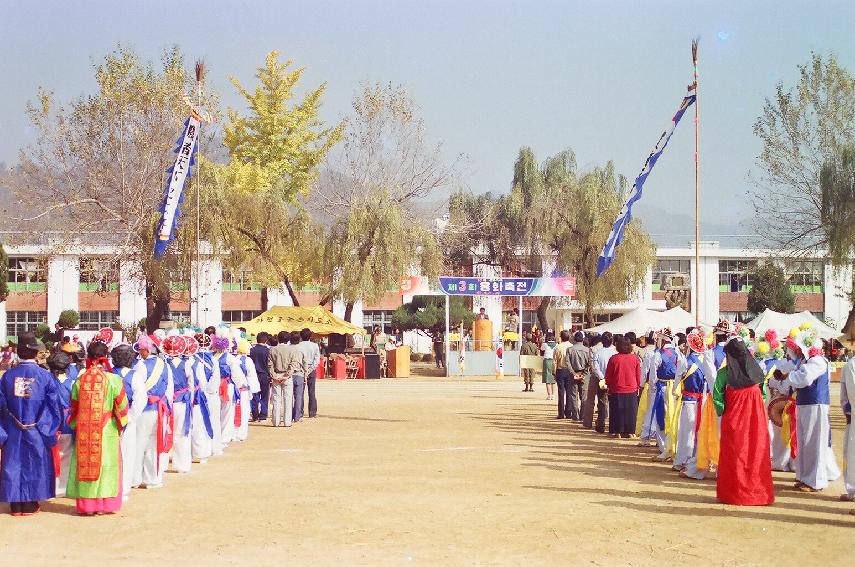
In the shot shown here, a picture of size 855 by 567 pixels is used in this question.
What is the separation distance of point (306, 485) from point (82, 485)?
9.35ft

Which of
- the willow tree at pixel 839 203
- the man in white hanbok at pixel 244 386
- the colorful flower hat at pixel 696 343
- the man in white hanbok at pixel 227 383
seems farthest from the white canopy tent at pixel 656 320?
the colorful flower hat at pixel 696 343

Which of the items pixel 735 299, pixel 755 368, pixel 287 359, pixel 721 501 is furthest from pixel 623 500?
pixel 735 299

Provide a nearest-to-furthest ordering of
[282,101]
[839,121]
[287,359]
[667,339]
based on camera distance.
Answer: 1. [667,339]
2. [287,359]
3. [839,121]
4. [282,101]

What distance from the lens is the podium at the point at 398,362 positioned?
41.2 metres

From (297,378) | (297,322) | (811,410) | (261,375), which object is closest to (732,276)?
(297,322)

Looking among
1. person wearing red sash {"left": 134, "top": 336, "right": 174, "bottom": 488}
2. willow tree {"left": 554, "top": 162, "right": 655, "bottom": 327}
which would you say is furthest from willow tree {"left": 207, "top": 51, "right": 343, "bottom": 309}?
person wearing red sash {"left": 134, "top": 336, "right": 174, "bottom": 488}

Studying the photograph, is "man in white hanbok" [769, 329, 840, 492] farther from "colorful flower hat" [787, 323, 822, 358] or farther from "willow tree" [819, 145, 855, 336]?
"willow tree" [819, 145, 855, 336]

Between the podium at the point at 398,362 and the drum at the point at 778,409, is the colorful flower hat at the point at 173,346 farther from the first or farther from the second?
the podium at the point at 398,362

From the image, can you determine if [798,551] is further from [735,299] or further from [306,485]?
[735,299]

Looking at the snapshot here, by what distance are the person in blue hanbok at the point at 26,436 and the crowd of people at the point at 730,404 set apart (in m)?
6.85

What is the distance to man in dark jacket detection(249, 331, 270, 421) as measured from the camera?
69.9 ft

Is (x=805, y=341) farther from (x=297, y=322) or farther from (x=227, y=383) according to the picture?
(x=297, y=322)

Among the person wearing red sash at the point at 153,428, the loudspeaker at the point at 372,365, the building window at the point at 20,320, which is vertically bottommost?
the loudspeaker at the point at 372,365

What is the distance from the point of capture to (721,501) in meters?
11.6
